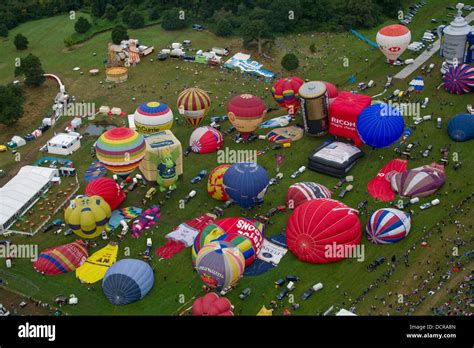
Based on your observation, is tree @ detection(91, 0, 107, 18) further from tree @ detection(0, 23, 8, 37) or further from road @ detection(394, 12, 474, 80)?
road @ detection(394, 12, 474, 80)

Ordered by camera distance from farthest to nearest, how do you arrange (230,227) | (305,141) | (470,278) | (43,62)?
(43,62), (305,141), (230,227), (470,278)

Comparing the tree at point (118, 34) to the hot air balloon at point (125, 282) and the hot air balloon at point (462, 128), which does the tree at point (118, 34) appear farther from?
the hot air balloon at point (125, 282)

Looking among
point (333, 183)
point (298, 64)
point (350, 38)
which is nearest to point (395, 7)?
point (350, 38)

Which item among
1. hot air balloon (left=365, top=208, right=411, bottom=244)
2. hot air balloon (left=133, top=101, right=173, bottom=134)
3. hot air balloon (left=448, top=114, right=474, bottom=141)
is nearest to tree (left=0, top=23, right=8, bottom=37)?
hot air balloon (left=133, top=101, right=173, bottom=134)

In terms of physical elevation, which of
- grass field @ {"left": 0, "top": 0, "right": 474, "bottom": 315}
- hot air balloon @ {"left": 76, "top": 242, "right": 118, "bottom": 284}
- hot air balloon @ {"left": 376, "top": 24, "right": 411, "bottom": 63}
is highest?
hot air balloon @ {"left": 376, "top": 24, "right": 411, "bottom": 63}

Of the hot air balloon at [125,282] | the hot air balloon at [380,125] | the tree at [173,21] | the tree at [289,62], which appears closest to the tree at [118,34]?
the tree at [173,21]

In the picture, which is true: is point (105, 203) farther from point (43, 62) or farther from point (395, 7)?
point (395, 7)
